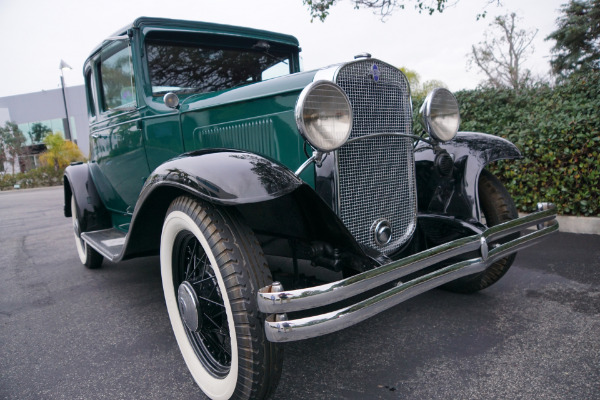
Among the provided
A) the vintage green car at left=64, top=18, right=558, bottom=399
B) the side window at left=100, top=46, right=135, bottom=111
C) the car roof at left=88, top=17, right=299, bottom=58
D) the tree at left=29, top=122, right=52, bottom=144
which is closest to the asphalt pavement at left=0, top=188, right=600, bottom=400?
the vintage green car at left=64, top=18, right=558, bottom=399

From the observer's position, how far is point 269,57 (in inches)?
122

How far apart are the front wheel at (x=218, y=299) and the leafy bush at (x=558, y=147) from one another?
11.7ft

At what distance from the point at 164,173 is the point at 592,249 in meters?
3.46

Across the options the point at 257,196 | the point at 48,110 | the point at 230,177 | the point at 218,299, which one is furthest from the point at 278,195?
the point at 48,110

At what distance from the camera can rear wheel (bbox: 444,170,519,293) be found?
244 cm

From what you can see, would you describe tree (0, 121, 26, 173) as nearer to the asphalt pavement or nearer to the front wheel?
the asphalt pavement

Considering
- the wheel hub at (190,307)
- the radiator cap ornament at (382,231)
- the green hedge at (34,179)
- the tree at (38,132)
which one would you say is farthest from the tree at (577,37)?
the tree at (38,132)

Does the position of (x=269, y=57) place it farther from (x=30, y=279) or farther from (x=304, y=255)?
(x=30, y=279)

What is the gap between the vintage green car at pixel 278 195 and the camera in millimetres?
1468

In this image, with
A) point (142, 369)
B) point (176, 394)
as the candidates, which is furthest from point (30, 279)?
point (176, 394)

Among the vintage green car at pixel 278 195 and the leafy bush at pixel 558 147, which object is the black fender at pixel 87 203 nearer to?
the vintage green car at pixel 278 195

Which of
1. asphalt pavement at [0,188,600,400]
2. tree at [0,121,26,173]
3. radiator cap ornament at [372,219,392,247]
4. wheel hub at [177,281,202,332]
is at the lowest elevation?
asphalt pavement at [0,188,600,400]

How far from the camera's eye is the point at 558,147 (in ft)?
12.8

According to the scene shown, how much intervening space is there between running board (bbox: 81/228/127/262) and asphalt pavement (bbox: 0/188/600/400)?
0.41 m
